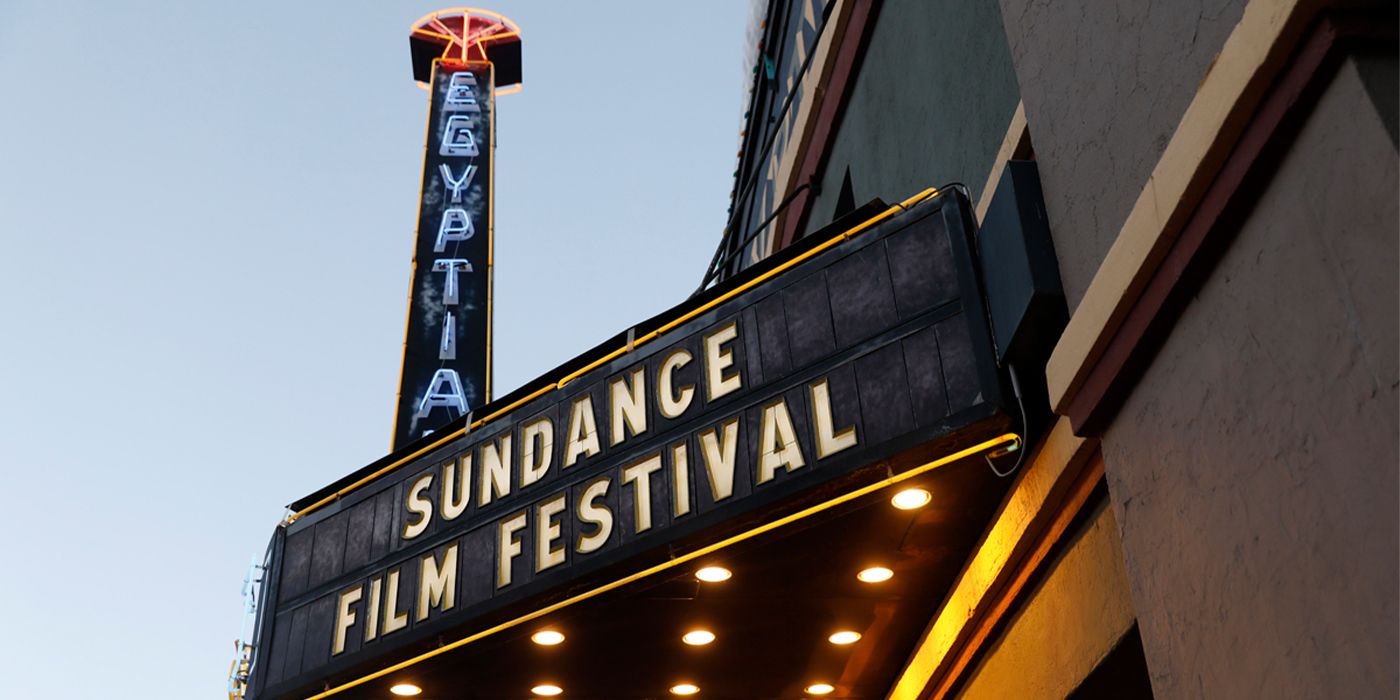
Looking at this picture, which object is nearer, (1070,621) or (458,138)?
(1070,621)

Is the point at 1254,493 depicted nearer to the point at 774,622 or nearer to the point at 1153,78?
the point at 1153,78

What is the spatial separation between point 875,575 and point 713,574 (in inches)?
42.4

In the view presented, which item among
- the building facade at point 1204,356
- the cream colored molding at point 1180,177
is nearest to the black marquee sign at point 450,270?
the building facade at point 1204,356

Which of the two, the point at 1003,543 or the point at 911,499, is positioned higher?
the point at 911,499

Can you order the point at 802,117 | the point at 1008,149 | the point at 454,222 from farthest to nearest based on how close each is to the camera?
1. the point at 454,222
2. the point at 802,117
3. the point at 1008,149

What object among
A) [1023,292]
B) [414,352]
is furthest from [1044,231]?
[414,352]

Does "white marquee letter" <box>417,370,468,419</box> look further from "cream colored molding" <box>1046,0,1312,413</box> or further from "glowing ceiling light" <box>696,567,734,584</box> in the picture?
"cream colored molding" <box>1046,0,1312,413</box>

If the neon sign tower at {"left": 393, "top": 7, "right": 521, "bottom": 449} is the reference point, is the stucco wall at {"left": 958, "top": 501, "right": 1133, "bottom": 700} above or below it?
below

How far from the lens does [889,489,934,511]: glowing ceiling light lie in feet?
21.5

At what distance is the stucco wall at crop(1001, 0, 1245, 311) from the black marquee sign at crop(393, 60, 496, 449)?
13247mm

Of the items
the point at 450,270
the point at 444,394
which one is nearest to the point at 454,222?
the point at 450,270

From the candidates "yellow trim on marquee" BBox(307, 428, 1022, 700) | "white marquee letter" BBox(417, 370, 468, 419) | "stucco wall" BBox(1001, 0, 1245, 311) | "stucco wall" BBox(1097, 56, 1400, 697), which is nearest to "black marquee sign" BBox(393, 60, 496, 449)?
"white marquee letter" BBox(417, 370, 468, 419)

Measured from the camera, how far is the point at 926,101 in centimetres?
868

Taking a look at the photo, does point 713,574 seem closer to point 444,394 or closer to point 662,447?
point 662,447
